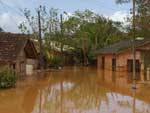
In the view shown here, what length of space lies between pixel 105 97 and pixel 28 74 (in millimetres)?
18685

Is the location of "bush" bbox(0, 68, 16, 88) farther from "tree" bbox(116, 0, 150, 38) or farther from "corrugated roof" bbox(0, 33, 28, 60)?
"tree" bbox(116, 0, 150, 38)

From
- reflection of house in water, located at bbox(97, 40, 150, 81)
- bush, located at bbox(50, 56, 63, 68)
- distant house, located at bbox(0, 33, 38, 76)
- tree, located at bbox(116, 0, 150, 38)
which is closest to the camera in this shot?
distant house, located at bbox(0, 33, 38, 76)

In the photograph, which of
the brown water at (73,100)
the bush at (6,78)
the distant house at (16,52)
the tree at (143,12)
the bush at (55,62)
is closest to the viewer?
the brown water at (73,100)

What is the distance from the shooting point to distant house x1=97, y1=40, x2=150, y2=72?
39031 millimetres

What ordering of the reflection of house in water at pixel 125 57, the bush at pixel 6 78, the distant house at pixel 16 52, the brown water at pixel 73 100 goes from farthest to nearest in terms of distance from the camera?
the reflection of house in water at pixel 125 57 → the distant house at pixel 16 52 → the bush at pixel 6 78 → the brown water at pixel 73 100

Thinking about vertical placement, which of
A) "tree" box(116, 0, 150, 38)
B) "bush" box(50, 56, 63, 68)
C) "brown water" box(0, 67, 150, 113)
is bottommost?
"brown water" box(0, 67, 150, 113)

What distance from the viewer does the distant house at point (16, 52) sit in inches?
1243

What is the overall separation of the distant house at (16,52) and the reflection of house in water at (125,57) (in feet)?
36.0

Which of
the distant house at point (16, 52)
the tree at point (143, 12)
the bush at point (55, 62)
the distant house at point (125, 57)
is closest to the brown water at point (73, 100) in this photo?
the distant house at point (16, 52)

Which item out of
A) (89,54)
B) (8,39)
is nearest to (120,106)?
(8,39)

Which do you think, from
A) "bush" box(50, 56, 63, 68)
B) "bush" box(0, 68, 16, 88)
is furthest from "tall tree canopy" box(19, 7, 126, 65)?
"bush" box(0, 68, 16, 88)

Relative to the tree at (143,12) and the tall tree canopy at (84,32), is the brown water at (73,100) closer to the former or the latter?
the tree at (143,12)

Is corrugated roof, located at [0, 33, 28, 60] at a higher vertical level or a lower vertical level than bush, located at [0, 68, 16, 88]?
higher

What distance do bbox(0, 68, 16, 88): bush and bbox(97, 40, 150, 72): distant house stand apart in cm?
1541
